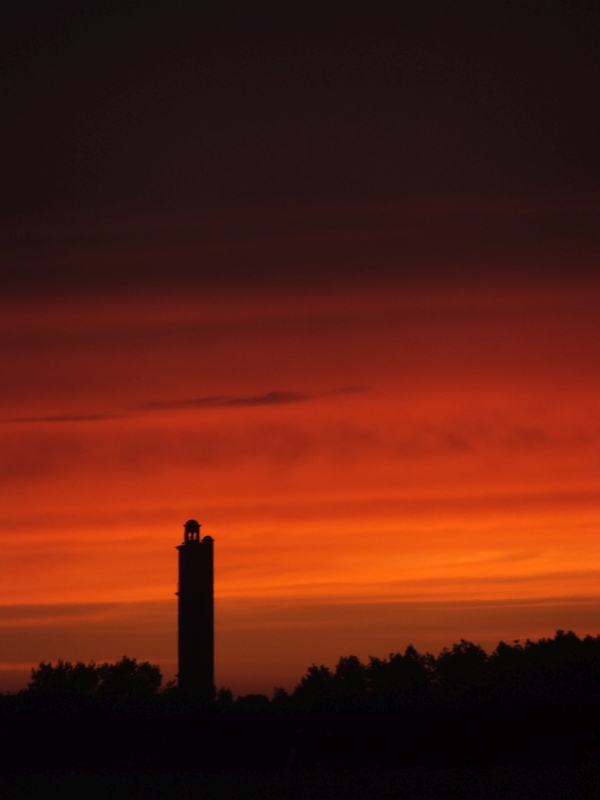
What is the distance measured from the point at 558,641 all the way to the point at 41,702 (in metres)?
37.3

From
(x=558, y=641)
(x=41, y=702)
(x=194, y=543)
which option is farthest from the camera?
(x=558, y=641)

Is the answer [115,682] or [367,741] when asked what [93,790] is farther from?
[115,682]

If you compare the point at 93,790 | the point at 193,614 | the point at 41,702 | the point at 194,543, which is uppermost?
the point at 194,543

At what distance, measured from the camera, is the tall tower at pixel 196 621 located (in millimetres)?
54688

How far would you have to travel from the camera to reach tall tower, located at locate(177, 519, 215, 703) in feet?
179

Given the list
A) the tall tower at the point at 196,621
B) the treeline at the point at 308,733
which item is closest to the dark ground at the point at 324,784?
the treeline at the point at 308,733

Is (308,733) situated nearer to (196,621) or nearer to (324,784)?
(324,784)

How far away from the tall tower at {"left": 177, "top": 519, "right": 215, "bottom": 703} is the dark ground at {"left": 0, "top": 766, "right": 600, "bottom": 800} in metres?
19.5

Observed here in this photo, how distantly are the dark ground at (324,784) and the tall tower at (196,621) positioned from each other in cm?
1946

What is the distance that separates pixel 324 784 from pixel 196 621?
2466cm

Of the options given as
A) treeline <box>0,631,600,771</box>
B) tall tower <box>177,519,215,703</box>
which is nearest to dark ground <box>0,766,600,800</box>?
treeline <box>0,631,600,771</box>

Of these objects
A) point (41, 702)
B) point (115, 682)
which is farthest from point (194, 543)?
point (115, 682)

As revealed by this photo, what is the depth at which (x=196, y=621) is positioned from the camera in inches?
2178

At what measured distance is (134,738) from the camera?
39.6 meters
